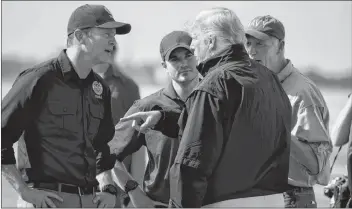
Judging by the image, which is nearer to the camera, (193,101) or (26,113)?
(193,101)

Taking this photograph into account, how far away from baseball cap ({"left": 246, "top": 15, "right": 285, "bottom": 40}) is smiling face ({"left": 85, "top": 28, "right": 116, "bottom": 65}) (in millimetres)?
1265

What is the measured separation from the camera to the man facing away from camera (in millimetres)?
3783

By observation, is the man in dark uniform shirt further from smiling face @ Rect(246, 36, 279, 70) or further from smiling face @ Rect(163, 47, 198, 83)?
smiling face @ Rect(246, 36, 279, 70)

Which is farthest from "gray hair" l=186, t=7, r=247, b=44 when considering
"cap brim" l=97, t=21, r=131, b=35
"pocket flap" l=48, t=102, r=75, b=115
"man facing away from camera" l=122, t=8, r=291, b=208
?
"pocket flap" l=48, t=102, r=75, b=115

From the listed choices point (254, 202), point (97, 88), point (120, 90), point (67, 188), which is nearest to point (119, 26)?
point (97, 88)

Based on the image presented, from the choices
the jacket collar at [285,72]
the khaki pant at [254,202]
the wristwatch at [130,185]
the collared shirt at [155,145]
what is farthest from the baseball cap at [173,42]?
the khaki pant at [254,202]

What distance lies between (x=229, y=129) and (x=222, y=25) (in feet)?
1.78

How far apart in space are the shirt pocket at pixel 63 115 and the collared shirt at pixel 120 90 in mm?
2241

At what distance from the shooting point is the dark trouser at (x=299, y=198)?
5.17 m

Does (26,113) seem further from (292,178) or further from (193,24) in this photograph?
(292,178)

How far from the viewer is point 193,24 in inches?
163

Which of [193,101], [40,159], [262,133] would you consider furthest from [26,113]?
[262,133]

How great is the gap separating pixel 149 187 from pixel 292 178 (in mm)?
914

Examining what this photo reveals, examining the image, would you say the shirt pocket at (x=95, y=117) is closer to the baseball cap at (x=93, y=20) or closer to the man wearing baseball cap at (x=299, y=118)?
the baseball cap at (x=93, y=20)
